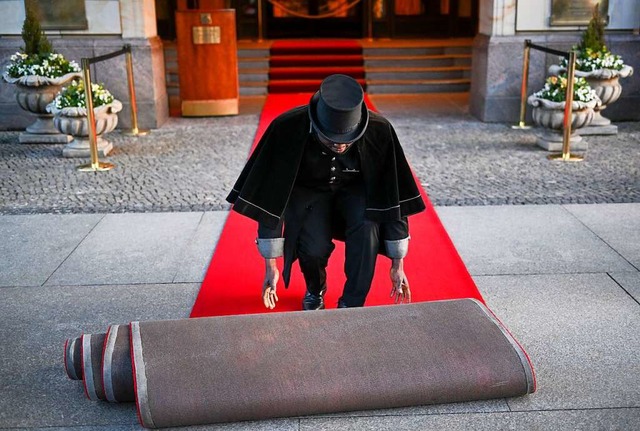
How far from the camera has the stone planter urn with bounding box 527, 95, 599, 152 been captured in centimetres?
895

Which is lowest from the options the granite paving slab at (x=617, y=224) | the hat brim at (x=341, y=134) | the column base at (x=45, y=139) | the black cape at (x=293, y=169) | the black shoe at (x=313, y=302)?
the granite paving slab at (x=617, y=224)

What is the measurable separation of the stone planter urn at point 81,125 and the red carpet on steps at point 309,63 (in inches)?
178

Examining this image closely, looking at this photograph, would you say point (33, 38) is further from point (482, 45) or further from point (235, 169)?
point (482, 45)

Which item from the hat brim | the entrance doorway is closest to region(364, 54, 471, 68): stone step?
the entrance doorway

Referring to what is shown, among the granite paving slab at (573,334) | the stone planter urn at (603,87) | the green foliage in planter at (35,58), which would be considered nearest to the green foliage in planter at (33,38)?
the green foliage in planter at (35,58)

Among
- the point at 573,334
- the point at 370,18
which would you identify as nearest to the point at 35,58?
the point at 573,334

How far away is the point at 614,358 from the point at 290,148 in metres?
1.94

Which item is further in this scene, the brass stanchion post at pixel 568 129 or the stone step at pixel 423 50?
the stone step at pixel 423 50

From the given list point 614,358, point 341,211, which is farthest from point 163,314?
point 614,358

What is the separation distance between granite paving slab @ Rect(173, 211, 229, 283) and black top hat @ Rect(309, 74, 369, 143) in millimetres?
1859

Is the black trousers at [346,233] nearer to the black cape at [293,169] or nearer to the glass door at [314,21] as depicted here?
the black cape at [293,169]

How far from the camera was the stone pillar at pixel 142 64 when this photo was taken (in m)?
10.4

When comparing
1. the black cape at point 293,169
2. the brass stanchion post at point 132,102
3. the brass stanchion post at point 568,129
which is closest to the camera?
the black cape at point 293,169

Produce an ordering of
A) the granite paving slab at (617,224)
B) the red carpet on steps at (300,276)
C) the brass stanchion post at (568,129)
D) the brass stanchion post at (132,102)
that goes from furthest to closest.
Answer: the brass stanchion post at (132,102) < the brass stanchion post at (568,129) < the granite paving slab at (617,224) < the red carpet on steps at (300,276)
